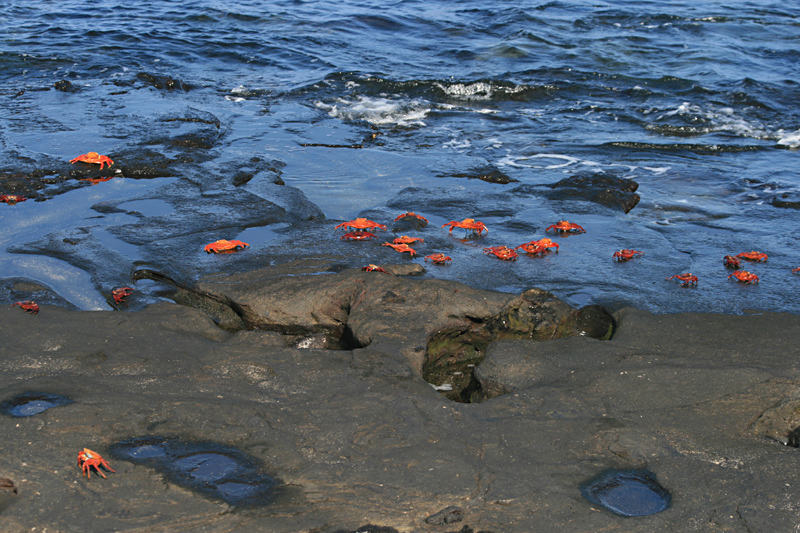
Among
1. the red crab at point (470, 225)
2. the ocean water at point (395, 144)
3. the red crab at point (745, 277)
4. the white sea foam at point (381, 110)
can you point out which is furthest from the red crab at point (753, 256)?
the white sea foam at point (381, 110)

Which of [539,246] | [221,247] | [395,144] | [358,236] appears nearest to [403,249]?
[358,236]

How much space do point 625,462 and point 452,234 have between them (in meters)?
3.96

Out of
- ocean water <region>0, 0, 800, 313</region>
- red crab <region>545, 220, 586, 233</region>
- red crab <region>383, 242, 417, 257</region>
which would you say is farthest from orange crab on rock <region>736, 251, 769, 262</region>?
red crab <region>383, 242, 417, 257</region>

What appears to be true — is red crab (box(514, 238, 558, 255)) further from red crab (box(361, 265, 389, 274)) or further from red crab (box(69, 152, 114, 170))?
red crab (box(69, 152, 114, 170))

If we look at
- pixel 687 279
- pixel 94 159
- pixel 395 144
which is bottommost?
pixel 395 144

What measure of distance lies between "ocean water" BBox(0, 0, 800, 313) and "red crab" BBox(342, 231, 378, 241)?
5.0 inches

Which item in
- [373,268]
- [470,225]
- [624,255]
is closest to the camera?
[373,268]

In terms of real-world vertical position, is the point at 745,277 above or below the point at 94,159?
below

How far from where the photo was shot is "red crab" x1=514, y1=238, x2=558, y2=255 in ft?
22.1

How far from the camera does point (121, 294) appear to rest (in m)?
5.47

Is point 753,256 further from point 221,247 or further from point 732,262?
point 221,247

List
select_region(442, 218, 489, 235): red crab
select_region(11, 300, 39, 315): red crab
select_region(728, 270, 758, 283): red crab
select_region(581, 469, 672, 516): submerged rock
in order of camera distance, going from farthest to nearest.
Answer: select_region(442, 218, 489, 235): red crab
select_region(728, 270, 758, 283): red crab
select_region(11, 300, 39, 315): red crab
select_region(581, 469, 672, 516): submerged rock

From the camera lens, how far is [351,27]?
19.7m

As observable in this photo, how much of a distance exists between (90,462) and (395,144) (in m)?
8.21
